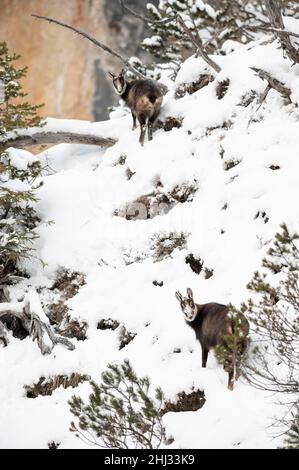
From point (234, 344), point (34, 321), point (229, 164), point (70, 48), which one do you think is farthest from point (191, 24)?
point (70, 48)

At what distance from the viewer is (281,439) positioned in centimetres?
620

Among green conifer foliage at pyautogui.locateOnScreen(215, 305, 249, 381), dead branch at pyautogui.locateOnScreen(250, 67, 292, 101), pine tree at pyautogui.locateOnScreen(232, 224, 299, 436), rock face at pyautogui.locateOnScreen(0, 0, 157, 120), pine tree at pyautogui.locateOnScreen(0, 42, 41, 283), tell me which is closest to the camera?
green conifer foliage at pyautogui.locateOnScreen(215, 305, 249, 381)

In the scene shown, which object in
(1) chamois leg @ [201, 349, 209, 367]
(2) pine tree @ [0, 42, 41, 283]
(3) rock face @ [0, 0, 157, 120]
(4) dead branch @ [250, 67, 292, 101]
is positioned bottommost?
(1) chamois leg @ [201, 349, 209, 367]

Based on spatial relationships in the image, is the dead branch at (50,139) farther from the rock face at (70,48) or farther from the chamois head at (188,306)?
the rock face at (70,48)

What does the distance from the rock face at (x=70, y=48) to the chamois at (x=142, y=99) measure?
18.5 meters

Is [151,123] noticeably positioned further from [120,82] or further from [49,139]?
[49,139]

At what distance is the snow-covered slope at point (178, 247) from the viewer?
8.19 meters

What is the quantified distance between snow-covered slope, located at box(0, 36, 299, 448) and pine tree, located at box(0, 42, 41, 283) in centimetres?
43

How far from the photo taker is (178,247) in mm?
11219

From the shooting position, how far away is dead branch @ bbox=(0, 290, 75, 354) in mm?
10477

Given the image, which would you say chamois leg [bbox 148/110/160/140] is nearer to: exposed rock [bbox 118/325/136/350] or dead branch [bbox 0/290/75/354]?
dead branch [bbox 0/290/75/354]

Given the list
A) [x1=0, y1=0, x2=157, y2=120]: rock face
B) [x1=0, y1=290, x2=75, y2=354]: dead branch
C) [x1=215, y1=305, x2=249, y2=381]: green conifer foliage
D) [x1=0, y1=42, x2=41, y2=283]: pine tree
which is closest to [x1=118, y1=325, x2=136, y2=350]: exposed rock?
[x1=0, y1=290, x2=75, y2=354]: dead branch
